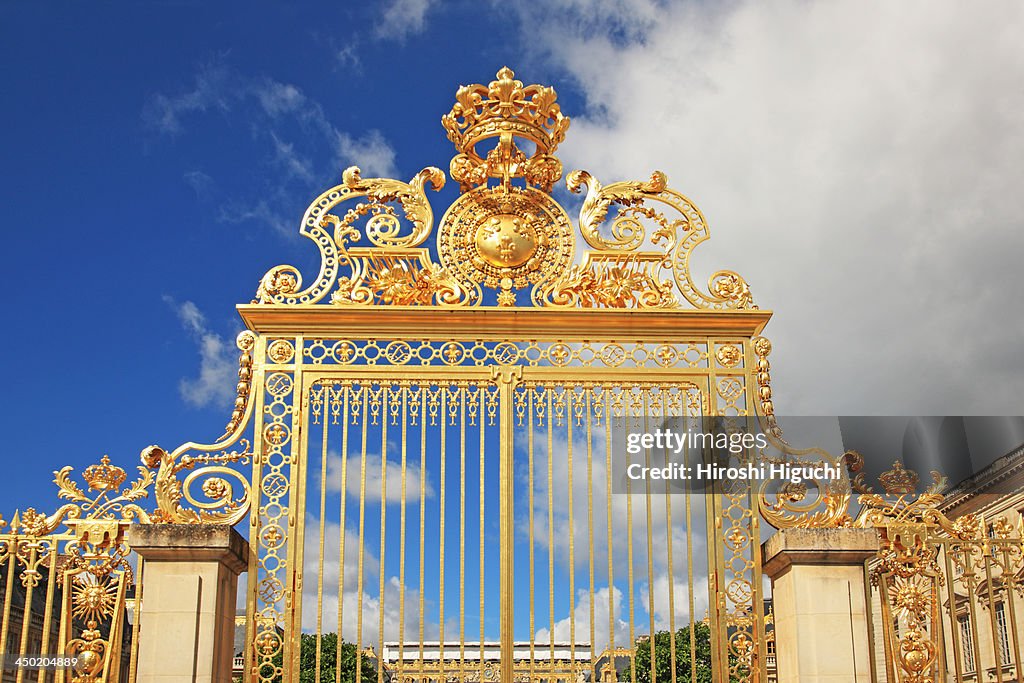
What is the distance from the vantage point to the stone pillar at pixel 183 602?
22.1ft

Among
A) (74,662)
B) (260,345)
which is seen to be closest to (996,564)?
(260,345)

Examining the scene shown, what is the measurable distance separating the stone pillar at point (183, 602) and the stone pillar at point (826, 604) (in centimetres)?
367

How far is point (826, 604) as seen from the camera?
6.90 m

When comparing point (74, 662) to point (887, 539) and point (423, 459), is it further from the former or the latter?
point (887, 539)

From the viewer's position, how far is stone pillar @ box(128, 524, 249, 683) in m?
6.73

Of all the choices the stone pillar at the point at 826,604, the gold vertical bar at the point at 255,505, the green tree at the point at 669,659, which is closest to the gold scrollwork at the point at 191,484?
the gold vertical bar at the point at 255,505

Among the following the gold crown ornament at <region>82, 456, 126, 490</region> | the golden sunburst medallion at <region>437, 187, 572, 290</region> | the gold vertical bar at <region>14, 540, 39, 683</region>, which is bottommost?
the gold vertical bar at <region>14, 540, 39, 683</region>

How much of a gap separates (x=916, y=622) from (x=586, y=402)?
105 inches

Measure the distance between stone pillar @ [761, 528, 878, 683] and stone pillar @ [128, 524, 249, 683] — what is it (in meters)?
3.67

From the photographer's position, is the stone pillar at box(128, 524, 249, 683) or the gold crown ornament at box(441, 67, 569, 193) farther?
the gold crown ornament at box(441, 67, 569, 193)

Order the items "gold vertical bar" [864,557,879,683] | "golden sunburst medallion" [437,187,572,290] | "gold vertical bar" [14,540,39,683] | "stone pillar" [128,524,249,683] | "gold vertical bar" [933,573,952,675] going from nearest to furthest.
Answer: "stone pillar" [128,524,249,683]
"gold vertical bar" [864,557,879,683]
"gold vertical bar" [14,540,39,683]
"gold vertical bar" [933,573,952,675]
"golden sunburst medallion" [437,187,572,290]

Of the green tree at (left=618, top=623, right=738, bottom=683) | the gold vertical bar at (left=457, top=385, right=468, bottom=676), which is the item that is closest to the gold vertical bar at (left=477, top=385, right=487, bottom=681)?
the gold vertical bar at (left=457, top=385, right=468, bottom=676)

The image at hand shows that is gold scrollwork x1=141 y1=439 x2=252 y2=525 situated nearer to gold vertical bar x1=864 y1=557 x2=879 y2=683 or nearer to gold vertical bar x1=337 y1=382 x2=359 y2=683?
gold vertical bar x1=337 y1=382 x2=359 y2=683

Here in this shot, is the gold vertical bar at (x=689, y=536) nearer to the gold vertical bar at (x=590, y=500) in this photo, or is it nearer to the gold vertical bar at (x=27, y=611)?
the gold vertical bar at (x=590, y=500)
